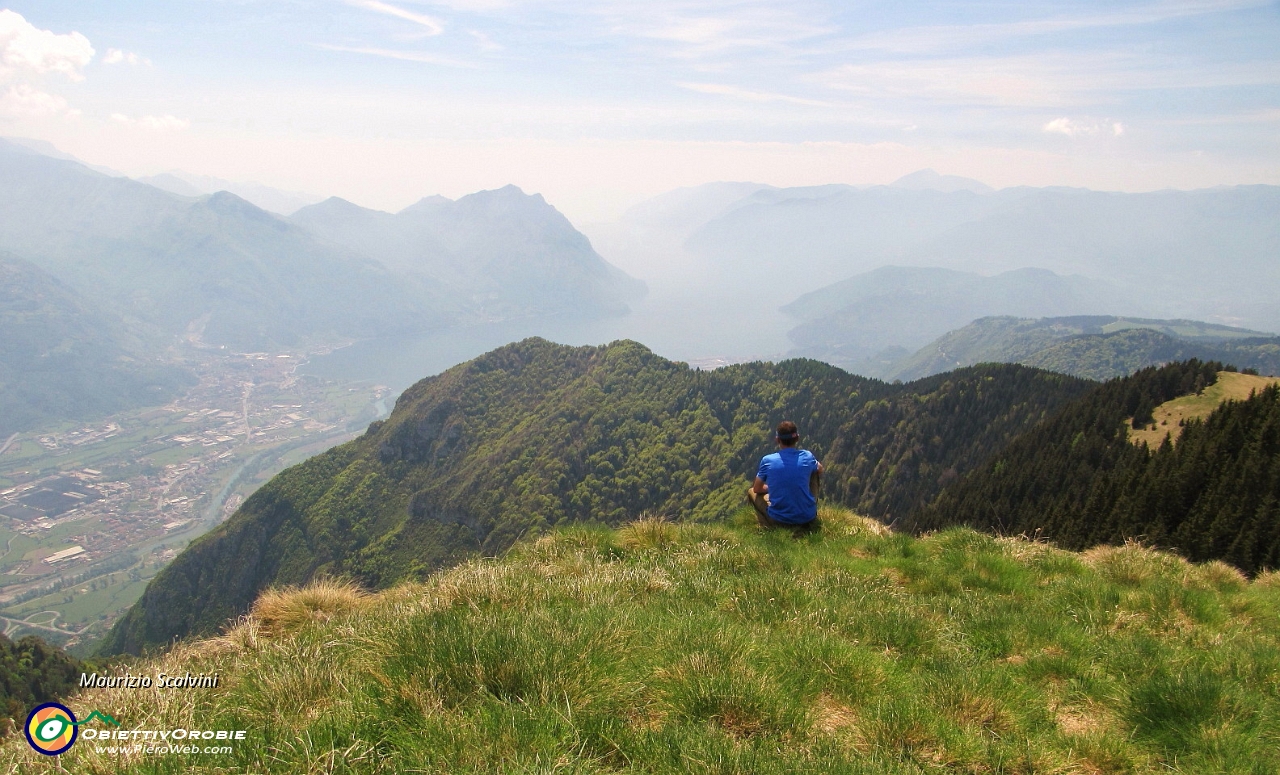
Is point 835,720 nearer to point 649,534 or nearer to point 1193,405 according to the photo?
point 649,534

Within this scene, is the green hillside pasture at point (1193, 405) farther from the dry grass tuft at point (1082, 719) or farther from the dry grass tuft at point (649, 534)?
the dry grass tuft at point (1082, 719)

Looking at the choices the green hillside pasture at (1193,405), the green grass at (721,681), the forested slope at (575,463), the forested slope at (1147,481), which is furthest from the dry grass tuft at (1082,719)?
the forested slope at (575,463)

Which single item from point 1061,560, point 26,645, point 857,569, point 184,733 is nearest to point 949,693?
point 857,569

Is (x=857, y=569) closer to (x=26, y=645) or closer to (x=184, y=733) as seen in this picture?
(x=184, y=733)

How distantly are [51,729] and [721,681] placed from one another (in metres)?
4.20

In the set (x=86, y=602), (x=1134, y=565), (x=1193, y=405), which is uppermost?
(x=1134, y=565)

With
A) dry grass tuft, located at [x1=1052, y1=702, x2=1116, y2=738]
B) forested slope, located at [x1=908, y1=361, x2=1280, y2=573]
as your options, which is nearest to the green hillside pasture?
forested slope, located at [x1=908, y1=361, x2=1280, y2=573]

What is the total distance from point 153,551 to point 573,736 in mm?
224300

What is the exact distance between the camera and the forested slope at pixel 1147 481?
41.6ft

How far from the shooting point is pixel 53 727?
12.1 ft

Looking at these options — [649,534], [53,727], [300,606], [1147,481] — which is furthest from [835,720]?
[1147,481]

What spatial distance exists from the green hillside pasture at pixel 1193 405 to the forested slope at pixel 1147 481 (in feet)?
2.89

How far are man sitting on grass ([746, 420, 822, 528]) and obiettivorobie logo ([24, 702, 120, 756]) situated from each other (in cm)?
793

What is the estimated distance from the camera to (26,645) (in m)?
56.0
